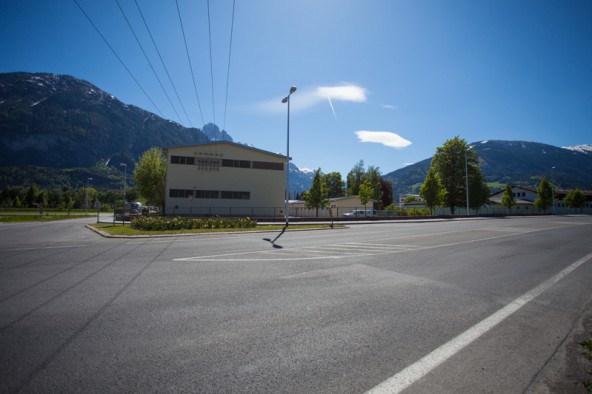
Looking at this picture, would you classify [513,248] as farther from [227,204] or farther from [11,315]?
[227,204]

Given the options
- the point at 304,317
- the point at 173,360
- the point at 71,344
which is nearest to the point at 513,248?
the point at 304,317

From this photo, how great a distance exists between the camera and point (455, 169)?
57688 millimetres

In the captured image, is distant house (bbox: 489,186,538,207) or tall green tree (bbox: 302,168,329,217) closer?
tall green tree (bbox: 302,168,329,217)

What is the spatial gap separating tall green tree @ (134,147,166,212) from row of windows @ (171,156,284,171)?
14.3 metres

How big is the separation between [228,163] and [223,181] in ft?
9.12

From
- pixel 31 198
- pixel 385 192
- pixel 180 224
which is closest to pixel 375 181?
pixel 385 192

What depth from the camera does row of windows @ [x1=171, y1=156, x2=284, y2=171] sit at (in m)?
39.4

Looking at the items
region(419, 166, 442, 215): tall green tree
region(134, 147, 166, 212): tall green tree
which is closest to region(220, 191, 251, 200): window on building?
region(134, 147, 166, 212): tall green tree

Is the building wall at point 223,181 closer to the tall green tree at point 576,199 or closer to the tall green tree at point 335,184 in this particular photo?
the tall green tree at point 335,184

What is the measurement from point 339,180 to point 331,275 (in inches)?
3307

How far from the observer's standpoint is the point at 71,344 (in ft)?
10.0

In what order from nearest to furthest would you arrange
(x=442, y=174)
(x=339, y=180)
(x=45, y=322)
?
(x=45, y=322) < (x=442, y=174) < (x=339, y=180)

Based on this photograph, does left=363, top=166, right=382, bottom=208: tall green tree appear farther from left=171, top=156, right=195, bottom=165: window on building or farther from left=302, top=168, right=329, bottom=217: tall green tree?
left=171, top=156, right=195, bottom=165: window on building

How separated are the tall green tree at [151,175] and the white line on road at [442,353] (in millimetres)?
52454
